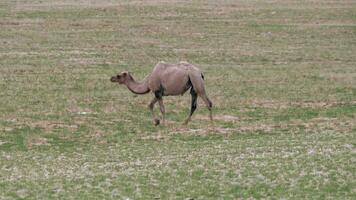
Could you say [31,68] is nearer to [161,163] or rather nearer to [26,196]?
[161,163]

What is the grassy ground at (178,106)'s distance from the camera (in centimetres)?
1712

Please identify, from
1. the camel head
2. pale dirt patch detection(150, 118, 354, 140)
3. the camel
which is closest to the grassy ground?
pale dirt patch detection(150, 118, 354, 140)

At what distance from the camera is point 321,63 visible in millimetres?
43812

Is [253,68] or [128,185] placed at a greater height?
[128,185]

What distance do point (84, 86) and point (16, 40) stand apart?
15.6m

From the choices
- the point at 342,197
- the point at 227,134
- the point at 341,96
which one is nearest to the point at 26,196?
the point at 342,197

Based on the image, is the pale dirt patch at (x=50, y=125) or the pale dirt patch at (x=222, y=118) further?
the pale dirt patch at (x=222, y=118)

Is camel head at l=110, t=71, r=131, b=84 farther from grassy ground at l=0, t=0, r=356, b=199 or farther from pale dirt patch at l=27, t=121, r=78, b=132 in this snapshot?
pale dirt patch at l=27, t=121, r=78, b=132

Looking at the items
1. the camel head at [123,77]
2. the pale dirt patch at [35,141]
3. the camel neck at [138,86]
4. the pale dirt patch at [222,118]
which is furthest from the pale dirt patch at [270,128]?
the camel head at [123,77]

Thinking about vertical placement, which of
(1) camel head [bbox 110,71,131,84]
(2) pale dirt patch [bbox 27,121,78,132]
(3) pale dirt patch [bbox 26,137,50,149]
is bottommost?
(2) pale dirt patch [bbox 27,121,78,132]

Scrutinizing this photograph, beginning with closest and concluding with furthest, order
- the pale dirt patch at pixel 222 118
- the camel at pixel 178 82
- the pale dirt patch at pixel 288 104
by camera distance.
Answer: the camel at pixel 178 82 → the pale dirt patch at pixel 222 118 → the pale dirt patch at pixel 288 104

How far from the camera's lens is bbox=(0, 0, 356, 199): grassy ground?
1712 centimetres

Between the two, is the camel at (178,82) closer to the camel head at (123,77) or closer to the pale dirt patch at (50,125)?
the camel head at (123,77)

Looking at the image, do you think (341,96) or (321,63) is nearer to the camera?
(341,96)
